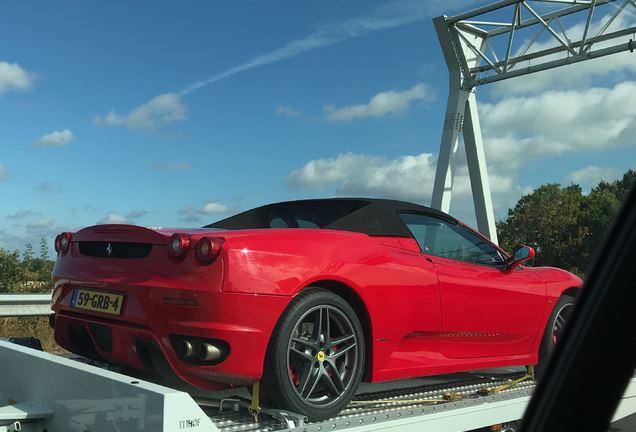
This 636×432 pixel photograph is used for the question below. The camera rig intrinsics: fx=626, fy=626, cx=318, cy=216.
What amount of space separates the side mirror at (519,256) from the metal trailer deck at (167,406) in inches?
35.0

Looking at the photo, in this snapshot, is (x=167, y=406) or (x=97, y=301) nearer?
(x=167, y=406)

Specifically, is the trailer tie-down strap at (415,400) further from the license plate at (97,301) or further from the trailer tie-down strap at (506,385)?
the license plate at (97,301)

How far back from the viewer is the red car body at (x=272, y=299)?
9.88 ft

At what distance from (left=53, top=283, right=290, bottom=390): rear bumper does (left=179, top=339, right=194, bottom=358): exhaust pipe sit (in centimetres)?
4

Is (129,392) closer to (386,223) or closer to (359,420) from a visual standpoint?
(359,420)

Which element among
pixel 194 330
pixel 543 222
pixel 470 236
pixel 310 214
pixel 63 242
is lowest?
pixel 194 330

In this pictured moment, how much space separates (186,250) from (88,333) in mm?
923

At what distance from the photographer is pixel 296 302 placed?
317cm

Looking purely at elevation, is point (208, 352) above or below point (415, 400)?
above

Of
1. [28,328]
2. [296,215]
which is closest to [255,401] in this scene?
[296,215]

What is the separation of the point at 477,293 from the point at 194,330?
1.94 metres

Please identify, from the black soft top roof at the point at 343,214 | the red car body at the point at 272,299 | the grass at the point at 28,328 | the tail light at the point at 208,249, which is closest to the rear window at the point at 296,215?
the black soft top roof at the point at 343,214

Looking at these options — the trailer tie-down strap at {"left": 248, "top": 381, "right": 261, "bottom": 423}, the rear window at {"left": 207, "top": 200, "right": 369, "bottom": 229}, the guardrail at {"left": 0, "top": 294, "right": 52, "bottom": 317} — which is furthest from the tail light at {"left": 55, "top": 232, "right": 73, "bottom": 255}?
the guardrail at {"left": 0, "top": 294, "right": 52, "bottom": 317}

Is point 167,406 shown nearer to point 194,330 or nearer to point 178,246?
point 194,330
